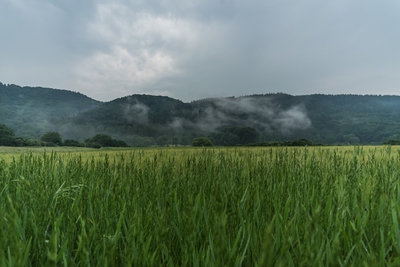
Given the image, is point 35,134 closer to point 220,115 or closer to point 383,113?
point 220,115

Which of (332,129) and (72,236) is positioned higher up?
(332,129)

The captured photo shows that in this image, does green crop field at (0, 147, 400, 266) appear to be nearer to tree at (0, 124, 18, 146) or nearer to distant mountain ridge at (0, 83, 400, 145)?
tree at (0, 124, 18, 146)

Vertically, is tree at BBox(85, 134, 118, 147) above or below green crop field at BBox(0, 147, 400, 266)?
below

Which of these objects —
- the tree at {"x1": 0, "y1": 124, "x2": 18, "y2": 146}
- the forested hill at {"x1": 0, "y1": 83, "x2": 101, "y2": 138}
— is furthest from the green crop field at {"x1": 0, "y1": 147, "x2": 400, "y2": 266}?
the forested hill at {"x1": 0, "y1": 83, "x2": 101, "y2": 138}

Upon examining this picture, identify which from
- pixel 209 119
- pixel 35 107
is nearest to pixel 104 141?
pixel 209 119

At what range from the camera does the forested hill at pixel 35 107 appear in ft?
483

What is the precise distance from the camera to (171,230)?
5.30ft

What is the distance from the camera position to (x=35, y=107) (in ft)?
573

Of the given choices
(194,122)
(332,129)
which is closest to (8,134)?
(194,122)

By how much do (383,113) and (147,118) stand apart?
14171 centimetres

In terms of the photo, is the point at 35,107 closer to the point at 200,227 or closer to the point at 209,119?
the point at 209,119

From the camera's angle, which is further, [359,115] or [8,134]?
[359,115]

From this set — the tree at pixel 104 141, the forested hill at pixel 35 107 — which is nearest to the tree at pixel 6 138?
the tree at pixel 104 141

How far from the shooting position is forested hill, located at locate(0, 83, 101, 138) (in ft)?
483
